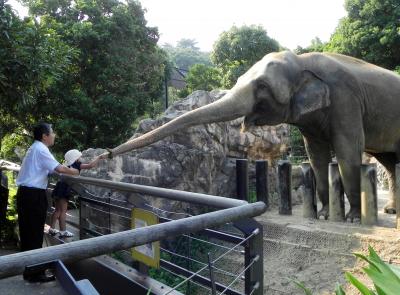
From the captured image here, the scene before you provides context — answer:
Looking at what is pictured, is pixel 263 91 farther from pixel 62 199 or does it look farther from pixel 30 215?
pixel 30 215

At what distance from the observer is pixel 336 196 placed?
19.4ft

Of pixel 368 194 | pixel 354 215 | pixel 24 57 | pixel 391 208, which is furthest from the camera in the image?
pixel 391 208

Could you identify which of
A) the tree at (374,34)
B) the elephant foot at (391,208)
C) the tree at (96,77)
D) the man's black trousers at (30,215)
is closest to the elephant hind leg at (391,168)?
the elephant foot at (391,208)

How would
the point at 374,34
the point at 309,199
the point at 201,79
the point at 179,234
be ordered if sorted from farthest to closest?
1. the point at 201,79
2. the point at 374,34
3. the point at 309,199
4. the point at 179,234

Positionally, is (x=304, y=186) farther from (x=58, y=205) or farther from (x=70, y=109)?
(x=70, y=109)

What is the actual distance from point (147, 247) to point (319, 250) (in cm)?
335

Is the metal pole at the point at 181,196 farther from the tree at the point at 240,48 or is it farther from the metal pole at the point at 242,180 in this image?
the tree at the point at 240,48

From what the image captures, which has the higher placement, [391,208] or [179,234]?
[179,234]

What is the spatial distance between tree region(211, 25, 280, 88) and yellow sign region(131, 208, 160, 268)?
1875 cm

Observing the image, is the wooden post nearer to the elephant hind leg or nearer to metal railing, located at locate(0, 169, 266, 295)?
the elephant hind leg

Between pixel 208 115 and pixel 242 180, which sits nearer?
pixel 208 115

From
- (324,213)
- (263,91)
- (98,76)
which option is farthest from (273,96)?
(98,76)

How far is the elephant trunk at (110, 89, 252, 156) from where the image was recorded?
486cm

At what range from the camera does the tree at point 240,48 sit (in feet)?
69.4
